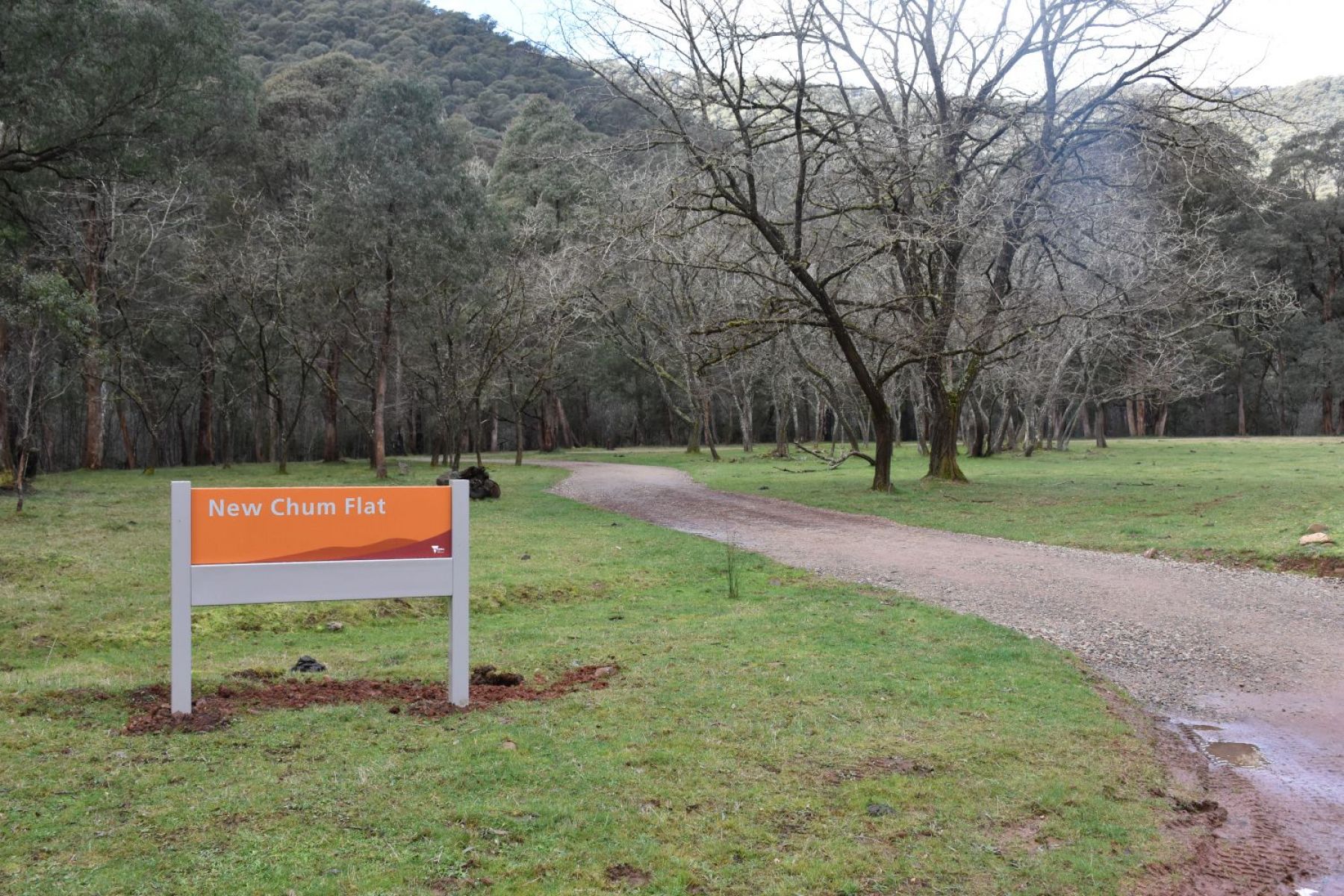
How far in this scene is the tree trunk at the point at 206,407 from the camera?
33.2m

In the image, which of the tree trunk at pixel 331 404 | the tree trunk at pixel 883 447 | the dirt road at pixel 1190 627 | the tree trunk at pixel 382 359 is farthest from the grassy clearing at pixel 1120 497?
the tree trunk at pixel 331 404

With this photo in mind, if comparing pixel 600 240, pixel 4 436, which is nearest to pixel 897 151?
pixel 600 240

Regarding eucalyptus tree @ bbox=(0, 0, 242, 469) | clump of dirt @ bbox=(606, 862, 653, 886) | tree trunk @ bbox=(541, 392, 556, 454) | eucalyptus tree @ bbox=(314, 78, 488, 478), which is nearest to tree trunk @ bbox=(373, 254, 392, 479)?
eucalyptus tree @ bbox=(314, 78, 488, 478)

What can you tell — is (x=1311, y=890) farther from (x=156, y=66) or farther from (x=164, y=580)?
(x=156, y=66)

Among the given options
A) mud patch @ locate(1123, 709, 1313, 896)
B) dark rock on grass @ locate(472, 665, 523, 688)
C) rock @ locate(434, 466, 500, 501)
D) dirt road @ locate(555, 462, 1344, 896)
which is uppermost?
rock @ locate(434, 466, 500, 501)

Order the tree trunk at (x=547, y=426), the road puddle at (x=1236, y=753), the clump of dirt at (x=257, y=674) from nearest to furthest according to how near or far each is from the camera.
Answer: the road puddle at (x=1236, y=753) → the clump of dirt at (x=257, y=674) → the tree trunk at (x=547, y=426)

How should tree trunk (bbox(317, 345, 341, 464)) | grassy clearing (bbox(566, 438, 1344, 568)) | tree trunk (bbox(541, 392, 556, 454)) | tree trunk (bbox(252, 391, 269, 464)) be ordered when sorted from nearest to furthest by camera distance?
grassy clearing (bbox(566, 438, 1344, 568)) → tree trunk (bbox(317, 345, 341, 464)) → tree trunk (bbox(252, 391, 269, 464)) → tree trunk (bbox(541, 392, 556, 454))

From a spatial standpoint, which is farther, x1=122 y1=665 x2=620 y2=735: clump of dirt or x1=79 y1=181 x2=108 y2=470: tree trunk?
x1=79 y1=181 x2=108 y2=470: tree trunk

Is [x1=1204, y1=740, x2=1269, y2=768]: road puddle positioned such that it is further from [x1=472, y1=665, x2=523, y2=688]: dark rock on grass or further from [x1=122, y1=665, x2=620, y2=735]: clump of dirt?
[x1=472, y1=665, x2=523, y2=688]: dark rock on grass

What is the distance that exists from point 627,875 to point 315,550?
102 inches

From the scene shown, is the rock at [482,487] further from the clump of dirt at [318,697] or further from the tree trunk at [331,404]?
the tree trunk at [331,404]

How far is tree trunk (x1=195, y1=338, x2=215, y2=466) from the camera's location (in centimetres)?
3316

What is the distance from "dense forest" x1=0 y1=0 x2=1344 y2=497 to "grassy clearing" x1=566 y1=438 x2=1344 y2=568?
1.99m

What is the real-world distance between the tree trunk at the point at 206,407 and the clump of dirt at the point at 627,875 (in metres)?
32.1
